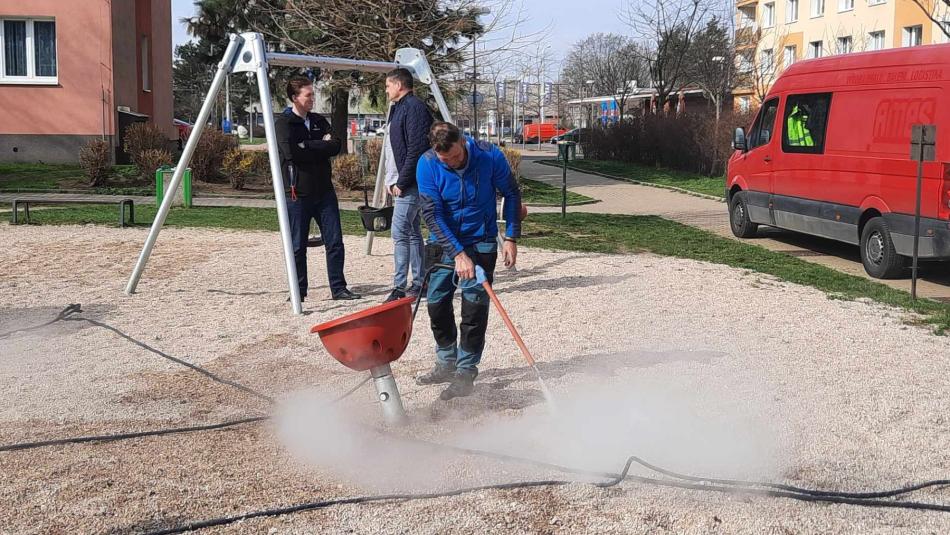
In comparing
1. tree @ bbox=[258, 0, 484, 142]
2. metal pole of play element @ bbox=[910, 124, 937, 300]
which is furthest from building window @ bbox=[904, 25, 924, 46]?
metal pole of play element @ bbox=[910, 124, 937, 300]

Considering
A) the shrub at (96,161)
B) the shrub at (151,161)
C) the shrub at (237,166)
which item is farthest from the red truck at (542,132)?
the shrub at (96,161)

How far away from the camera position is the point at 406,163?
8.41 m

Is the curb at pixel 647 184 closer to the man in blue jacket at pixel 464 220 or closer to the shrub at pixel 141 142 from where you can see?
the shrub at pixel 141 142

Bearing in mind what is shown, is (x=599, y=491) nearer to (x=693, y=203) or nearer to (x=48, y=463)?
(x=48, y=463)

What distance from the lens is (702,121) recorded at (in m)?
29.9

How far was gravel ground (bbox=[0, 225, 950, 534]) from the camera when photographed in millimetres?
4219

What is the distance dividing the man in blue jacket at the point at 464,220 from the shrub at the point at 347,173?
1663 centimetres

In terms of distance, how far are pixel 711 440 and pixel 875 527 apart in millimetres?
1204

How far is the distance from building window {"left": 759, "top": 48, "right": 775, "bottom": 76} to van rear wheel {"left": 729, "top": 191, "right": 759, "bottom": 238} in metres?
32.7

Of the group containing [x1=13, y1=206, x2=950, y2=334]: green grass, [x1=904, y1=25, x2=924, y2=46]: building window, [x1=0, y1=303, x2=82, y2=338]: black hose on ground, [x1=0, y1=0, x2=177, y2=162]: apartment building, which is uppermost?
[x1=904, y1=25, x2=924, y2=46]: building window

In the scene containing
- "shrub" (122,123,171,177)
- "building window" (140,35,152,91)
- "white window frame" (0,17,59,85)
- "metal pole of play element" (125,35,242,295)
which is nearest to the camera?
"metal pole of play element" (125,35,242,295)

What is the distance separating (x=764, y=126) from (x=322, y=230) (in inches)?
311

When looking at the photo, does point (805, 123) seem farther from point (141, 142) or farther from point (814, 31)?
point (814, 31)

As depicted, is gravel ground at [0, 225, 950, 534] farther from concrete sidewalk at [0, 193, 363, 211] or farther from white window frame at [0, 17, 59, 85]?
white window frame at [0, 17, 59, 85]
